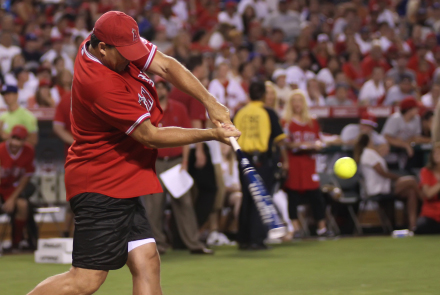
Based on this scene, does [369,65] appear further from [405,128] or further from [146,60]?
[146,60]

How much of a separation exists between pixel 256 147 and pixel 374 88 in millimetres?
6877

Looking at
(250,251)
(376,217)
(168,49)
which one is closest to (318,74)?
(168,49)

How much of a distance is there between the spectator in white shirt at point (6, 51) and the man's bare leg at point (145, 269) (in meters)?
10.6

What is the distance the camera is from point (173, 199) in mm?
9516

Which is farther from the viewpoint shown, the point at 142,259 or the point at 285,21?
the point at 285,21

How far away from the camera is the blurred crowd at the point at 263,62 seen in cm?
1057

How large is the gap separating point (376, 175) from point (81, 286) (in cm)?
834

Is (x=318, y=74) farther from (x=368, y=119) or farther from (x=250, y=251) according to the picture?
(x=250, y=251)

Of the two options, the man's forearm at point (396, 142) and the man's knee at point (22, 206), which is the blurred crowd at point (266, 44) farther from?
the man's knee at point (22, 206)

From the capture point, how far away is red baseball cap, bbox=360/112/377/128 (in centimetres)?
1212

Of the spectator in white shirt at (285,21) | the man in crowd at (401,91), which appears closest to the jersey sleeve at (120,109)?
the man in crowd at (401,91)

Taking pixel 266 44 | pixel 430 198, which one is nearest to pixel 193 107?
pixel 430 198

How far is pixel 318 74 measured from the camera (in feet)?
54.3

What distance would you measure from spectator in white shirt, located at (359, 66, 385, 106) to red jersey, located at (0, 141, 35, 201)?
26.3ft
